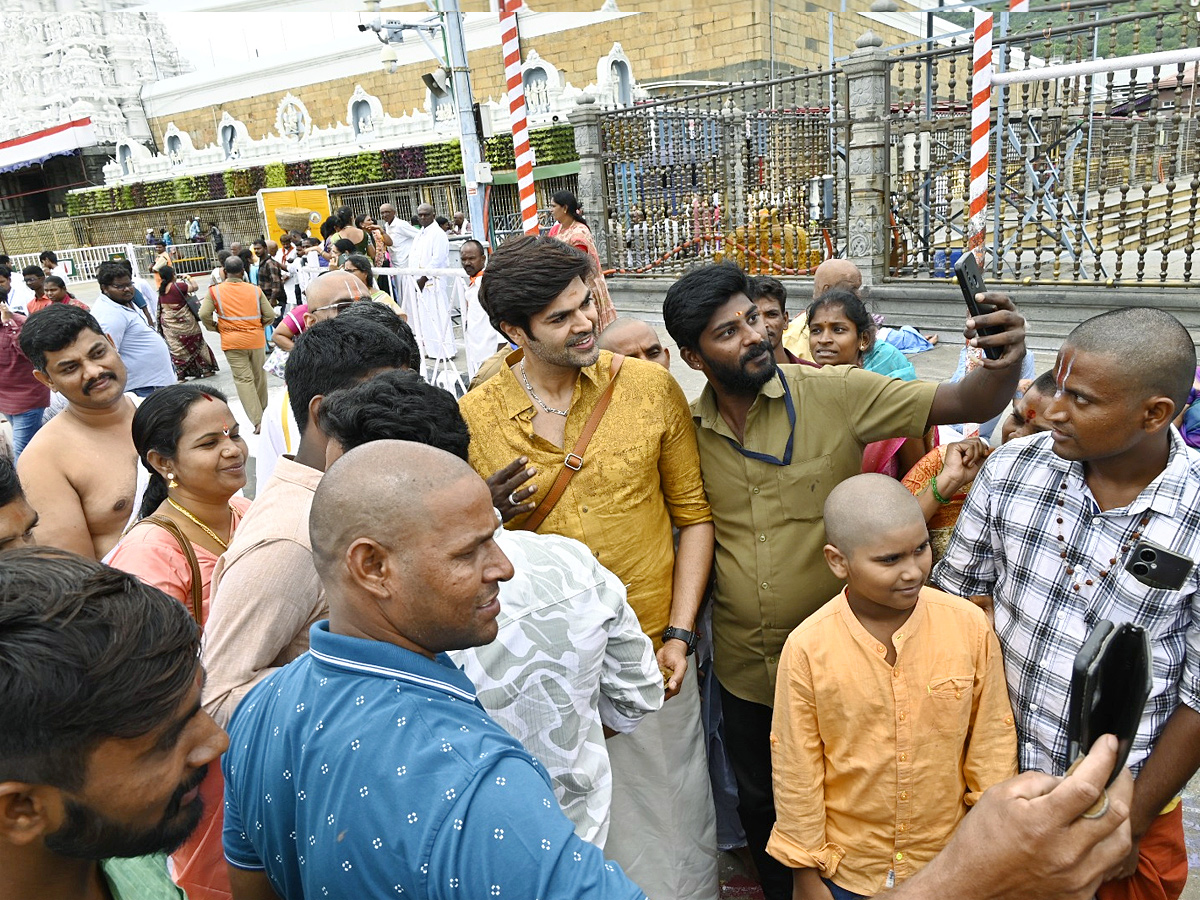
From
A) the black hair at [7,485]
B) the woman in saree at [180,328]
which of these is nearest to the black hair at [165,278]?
the woman in saree at [180,328]

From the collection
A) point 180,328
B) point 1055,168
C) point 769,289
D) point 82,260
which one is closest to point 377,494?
point 769,289

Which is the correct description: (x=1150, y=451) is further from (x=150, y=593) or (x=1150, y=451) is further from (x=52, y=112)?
(x=52, y=112)

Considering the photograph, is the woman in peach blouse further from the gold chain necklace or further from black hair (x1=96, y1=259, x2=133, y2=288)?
black hair (x1=96, y1=259, x2=133, y2=288)

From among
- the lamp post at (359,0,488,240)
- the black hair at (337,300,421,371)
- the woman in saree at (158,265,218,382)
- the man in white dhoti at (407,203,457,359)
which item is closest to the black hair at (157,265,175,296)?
the woman in saree at (158,265,218,382)

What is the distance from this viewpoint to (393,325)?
2854mm

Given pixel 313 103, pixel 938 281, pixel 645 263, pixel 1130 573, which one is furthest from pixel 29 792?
pixel 313 103

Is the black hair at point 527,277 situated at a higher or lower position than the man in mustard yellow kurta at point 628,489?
higher

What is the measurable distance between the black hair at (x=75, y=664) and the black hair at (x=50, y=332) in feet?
8.29

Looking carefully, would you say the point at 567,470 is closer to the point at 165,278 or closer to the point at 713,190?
the point at 713,190

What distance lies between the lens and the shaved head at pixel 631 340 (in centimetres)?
320

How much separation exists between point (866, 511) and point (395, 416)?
1.07 meters

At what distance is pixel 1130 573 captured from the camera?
165 centimetres

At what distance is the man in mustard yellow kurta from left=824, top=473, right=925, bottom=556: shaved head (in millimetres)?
498

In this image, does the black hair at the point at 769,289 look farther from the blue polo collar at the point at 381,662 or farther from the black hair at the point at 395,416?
the blue polo collar at the point at 381,662
